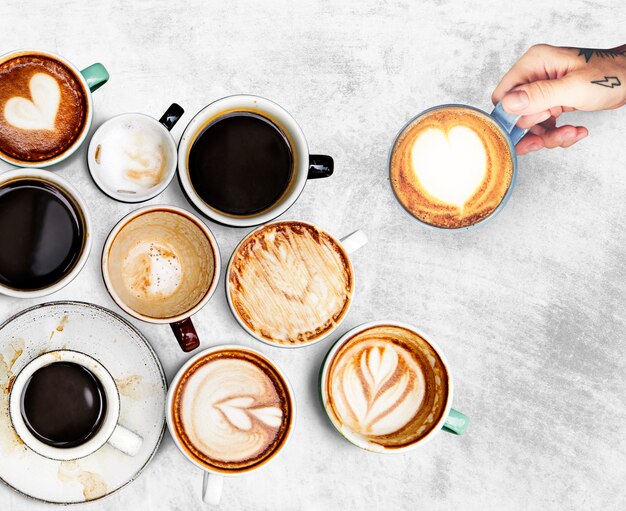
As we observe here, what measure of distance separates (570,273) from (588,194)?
0.17 metres

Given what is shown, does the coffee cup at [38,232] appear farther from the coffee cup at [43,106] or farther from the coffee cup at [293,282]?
the coffee cup at [293,282]

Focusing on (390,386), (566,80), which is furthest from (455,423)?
(566,80)

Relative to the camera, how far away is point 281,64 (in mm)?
1145

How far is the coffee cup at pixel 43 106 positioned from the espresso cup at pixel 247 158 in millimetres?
191

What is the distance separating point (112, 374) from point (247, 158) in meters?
0.46

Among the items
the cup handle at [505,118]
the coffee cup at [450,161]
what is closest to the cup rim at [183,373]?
the coffee cup at [450,161]

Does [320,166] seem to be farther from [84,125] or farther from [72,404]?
[72,404]

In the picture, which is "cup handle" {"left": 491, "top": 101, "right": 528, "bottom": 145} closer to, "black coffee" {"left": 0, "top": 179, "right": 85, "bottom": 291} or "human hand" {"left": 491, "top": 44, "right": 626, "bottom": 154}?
"human hand" {"left": 491, "top": 44, "right": 626, "bottom": 154}

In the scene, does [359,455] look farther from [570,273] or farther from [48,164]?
[48,164]

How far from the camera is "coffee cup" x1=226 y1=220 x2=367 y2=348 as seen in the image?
1.07 metres

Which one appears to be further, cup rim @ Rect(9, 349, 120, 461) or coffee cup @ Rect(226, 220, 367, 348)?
coffee cup @ Rect(226, 220, 367, 348)

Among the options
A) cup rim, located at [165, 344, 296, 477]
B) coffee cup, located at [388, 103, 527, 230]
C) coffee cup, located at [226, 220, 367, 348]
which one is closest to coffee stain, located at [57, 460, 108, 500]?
cup rim, located at [165, 344, 296, 477]

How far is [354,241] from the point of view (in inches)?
43.0

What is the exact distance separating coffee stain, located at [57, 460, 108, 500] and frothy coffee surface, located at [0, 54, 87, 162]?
546 mm
